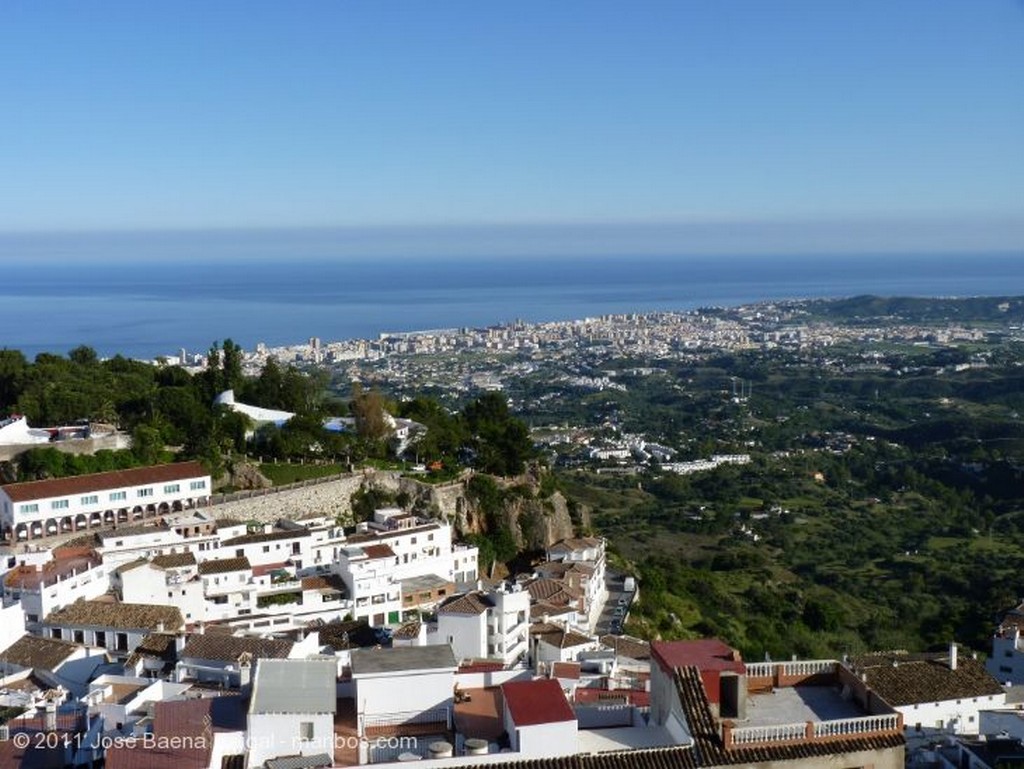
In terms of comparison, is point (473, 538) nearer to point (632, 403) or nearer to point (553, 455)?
point (553, 455)

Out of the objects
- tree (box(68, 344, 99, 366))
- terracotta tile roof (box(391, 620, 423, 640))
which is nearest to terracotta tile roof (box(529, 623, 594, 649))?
terracotta tile roof (box(391, 620, 423, 640))

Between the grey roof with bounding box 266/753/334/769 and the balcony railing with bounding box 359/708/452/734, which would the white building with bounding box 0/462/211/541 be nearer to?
the balcony railing with bounding box 359/708/452/734

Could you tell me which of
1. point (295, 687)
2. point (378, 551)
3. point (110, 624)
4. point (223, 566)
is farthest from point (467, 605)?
point (295, 687)

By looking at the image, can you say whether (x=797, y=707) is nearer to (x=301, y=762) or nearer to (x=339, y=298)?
(x=301, y=762)

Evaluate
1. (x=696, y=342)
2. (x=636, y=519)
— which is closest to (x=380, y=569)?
(x=636, y=519)

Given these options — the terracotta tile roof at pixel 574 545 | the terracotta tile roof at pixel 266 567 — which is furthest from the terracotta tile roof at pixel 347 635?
the terracotta tile roof at pixel 574 545

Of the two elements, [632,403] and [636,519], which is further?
[632,403]

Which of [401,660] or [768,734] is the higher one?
[768,734]
